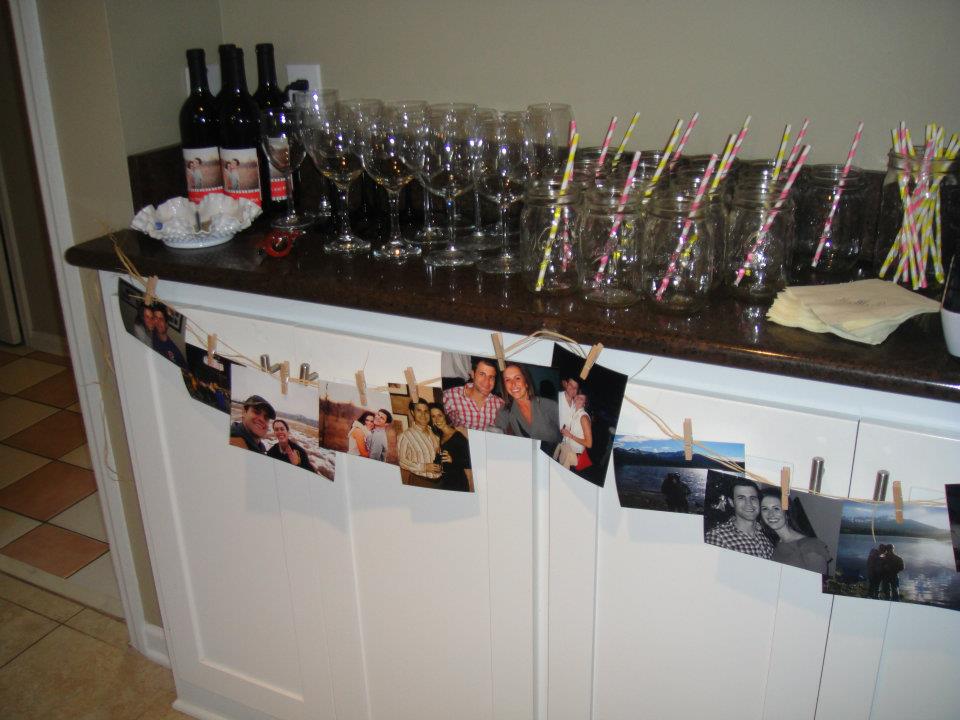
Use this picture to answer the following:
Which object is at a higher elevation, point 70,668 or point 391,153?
point 391,153

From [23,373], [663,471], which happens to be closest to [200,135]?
[663,471]

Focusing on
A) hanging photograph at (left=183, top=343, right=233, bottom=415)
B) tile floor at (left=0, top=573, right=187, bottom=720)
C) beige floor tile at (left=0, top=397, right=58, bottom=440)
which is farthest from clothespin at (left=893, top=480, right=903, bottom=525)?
beige floor tile at (left=0, top=397, right=58, bottom=440)

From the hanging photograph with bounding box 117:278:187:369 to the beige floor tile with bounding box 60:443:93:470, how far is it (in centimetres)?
139

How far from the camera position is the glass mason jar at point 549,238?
1.21 metres

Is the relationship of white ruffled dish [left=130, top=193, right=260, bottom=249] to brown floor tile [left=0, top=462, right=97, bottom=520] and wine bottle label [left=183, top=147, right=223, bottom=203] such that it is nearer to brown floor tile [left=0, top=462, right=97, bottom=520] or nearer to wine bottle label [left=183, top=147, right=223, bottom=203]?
wine bottle label [left=183, top=147, right=223, bottom=203]

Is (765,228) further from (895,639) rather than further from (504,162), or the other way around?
(895,639)

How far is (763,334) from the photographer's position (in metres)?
1.06

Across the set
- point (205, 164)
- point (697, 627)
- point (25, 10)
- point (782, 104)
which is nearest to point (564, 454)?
point (697, 627)

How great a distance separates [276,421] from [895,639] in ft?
2.95

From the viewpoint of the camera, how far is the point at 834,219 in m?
1.24

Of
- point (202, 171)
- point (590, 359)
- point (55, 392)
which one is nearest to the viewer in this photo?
point (590, 359)

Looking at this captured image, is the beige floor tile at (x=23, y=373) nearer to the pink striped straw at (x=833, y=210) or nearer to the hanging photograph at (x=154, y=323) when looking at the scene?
the hanging photograph at (x=154, y=323)

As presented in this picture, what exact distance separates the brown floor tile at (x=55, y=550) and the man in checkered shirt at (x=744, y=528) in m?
1.77

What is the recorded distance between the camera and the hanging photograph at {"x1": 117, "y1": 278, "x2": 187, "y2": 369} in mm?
1411
